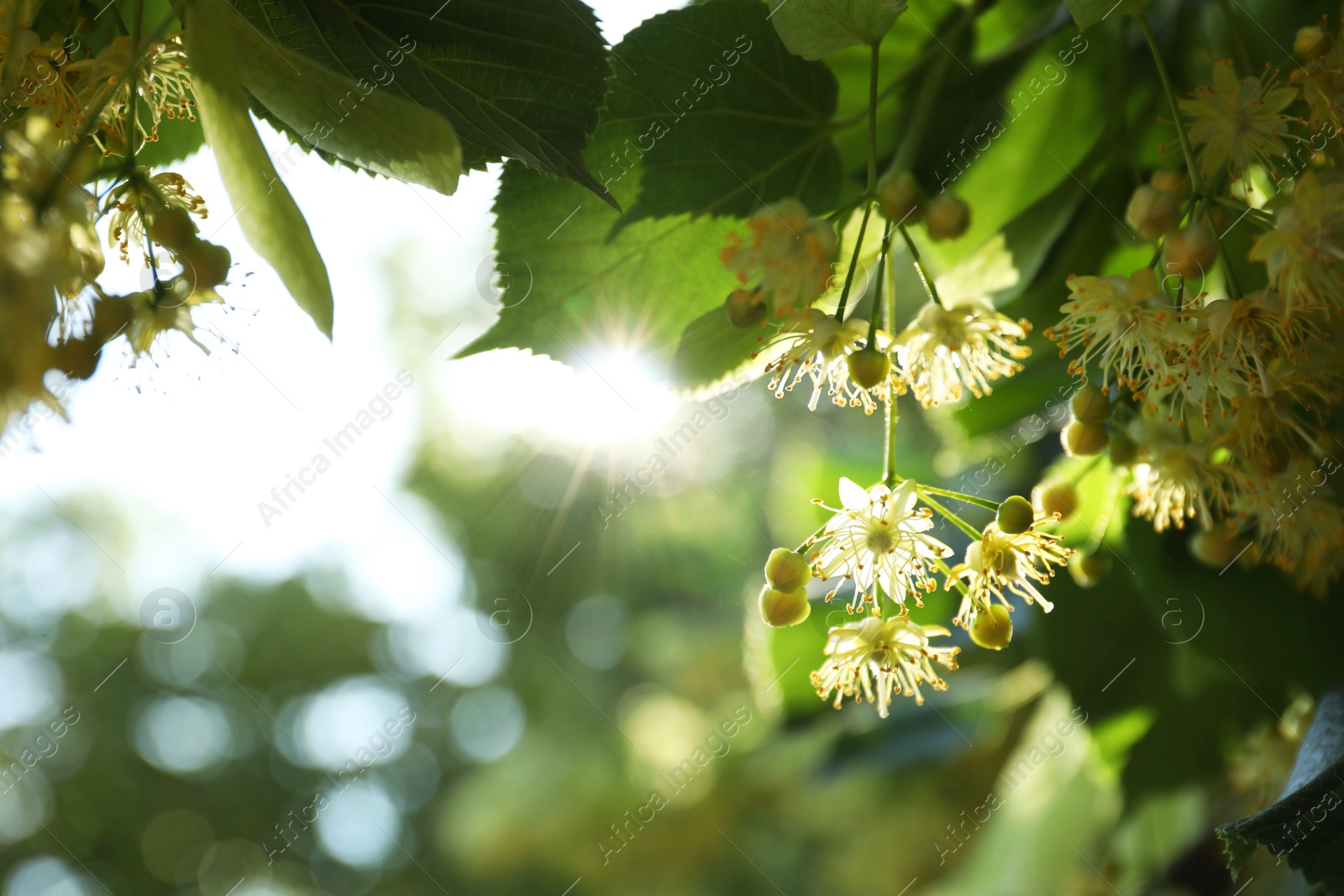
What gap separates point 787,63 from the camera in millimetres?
687

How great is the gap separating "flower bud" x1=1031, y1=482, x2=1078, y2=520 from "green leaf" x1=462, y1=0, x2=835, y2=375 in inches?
11.3

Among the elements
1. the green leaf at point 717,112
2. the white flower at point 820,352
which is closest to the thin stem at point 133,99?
the green leaf at point 717,112

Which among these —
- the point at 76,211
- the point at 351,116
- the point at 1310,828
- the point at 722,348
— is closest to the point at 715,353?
the point at 722,348

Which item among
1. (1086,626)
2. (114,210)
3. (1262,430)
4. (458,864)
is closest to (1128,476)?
(1262,430)

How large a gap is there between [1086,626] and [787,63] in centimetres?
67

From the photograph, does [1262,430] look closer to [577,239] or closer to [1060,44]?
[1060,44]

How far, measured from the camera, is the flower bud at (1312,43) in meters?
0.62

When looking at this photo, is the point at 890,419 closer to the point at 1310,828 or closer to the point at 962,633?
the point at 1310,828

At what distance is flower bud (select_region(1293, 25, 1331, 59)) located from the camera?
2.05 ft

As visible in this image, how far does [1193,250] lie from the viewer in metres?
0.58

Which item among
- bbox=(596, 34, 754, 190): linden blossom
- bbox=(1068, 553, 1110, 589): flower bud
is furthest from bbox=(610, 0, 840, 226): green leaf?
bbox=(1068, 553, 1110, 589): flower bud

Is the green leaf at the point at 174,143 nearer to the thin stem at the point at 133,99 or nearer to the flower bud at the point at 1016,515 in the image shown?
the thin stem at the point at 133,99

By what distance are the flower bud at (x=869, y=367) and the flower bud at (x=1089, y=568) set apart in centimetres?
36

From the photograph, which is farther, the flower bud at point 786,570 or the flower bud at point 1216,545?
the flower bud at point 1216,545
